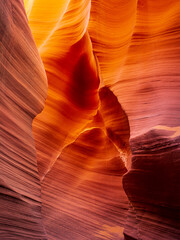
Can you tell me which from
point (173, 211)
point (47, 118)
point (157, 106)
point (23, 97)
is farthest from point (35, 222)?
point (47, 118)

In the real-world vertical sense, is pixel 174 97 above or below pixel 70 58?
below

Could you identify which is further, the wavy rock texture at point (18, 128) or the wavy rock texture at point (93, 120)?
the wavy rock texture at point (93, 120)

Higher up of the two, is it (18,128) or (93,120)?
(93,120)

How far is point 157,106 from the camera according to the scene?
2.33 meters

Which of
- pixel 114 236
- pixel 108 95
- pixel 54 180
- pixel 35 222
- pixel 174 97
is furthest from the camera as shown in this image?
pixel 54 180

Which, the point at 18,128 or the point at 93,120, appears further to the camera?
the point at 93,120

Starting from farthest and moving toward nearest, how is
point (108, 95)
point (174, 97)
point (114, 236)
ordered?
point (108, 95)
point (114, 236)
point (174, 97)

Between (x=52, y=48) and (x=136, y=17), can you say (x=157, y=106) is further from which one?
(x=52, y=48)

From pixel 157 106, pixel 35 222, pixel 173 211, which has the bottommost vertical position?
pixel 35 222

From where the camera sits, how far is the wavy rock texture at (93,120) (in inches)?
74.1

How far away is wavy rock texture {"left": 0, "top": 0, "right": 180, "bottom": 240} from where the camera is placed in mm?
1883

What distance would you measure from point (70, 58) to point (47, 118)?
104 cm

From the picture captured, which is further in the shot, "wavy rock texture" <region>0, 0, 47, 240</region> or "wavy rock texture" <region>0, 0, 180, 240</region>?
"wavy rock texture" <region>0, 0, 180, 240</region>

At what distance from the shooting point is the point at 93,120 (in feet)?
13.5
